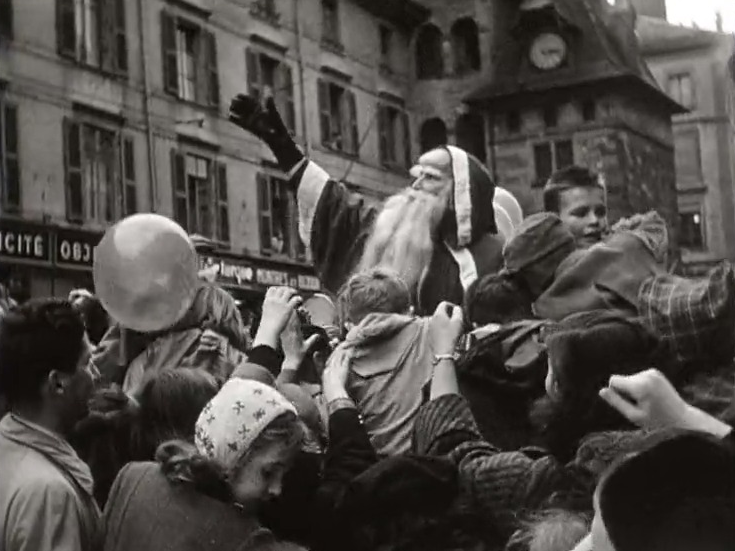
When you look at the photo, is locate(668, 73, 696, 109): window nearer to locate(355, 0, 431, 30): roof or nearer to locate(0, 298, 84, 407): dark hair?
locate(355, 0, 431, 30): roof

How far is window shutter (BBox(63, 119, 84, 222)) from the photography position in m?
10.4

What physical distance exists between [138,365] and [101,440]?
1.18 meters

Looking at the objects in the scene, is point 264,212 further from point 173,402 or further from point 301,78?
point 173,402

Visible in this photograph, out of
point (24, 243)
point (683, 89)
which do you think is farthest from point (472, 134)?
point (24, 243)

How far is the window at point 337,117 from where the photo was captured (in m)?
12.2

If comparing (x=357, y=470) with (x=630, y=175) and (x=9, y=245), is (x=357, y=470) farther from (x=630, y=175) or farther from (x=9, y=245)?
(x=630, y=175)

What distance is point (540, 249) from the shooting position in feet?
9.22

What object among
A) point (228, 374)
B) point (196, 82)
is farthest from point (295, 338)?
point (196, 82)

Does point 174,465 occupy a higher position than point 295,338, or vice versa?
point 295,338

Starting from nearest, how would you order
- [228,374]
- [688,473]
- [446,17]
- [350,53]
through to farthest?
1. [688,473]
2. [228,374]
3. [350,53]
4. [446,17]

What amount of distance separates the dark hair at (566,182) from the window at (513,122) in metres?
13.2

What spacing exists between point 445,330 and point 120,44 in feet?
30.1

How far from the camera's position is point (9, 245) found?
9602 mm

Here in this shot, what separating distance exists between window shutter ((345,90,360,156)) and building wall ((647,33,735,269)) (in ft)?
10.0
